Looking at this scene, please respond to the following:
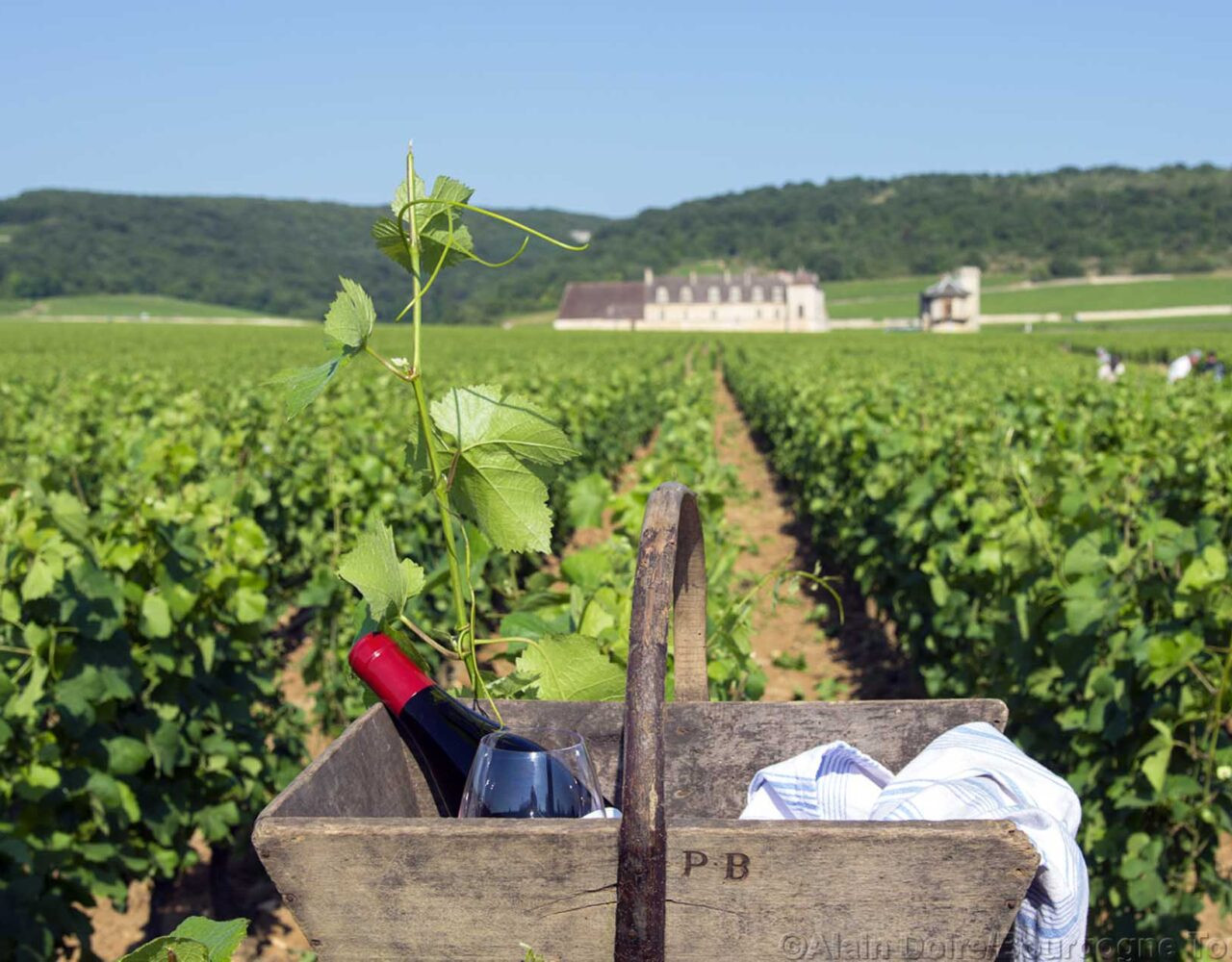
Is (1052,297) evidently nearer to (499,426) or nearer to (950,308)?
(950,308)

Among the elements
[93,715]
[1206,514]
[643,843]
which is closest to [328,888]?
[643,843]

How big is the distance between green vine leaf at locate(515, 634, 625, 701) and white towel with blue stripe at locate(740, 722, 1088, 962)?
256 millimetres

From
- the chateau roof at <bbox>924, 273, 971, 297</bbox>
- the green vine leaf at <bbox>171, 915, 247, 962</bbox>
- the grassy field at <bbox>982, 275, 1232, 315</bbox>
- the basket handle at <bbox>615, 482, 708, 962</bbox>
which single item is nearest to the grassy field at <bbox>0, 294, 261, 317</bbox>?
the chateau roof at <bbox>924, 273, 971, 297</bbox>

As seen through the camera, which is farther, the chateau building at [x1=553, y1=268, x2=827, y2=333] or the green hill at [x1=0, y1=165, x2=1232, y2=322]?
the green hill at [x1=0, y1=165, x2=1232, y2=322]

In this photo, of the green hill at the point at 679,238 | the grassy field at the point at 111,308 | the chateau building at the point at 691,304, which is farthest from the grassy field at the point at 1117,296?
the grassy field at the point at 111,308

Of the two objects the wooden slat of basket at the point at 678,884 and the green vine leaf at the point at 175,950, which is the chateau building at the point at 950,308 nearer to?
the wooden slat of basket at the point at 678,884

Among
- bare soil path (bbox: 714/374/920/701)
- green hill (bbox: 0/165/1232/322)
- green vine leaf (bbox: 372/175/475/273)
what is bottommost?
bare soil path (bbox: 714/374/920/701)

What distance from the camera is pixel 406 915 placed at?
0.99 meters

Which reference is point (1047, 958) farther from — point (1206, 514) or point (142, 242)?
point (142, 242)

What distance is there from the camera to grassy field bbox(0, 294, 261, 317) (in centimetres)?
9400

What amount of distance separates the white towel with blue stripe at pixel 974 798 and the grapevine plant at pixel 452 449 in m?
0.38

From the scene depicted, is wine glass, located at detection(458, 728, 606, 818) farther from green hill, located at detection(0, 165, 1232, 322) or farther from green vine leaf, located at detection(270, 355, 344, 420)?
green hill, located at detection(0, 165, 1232, 322)

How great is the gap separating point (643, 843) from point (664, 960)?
146 mm

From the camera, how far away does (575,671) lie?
1.46 metres
